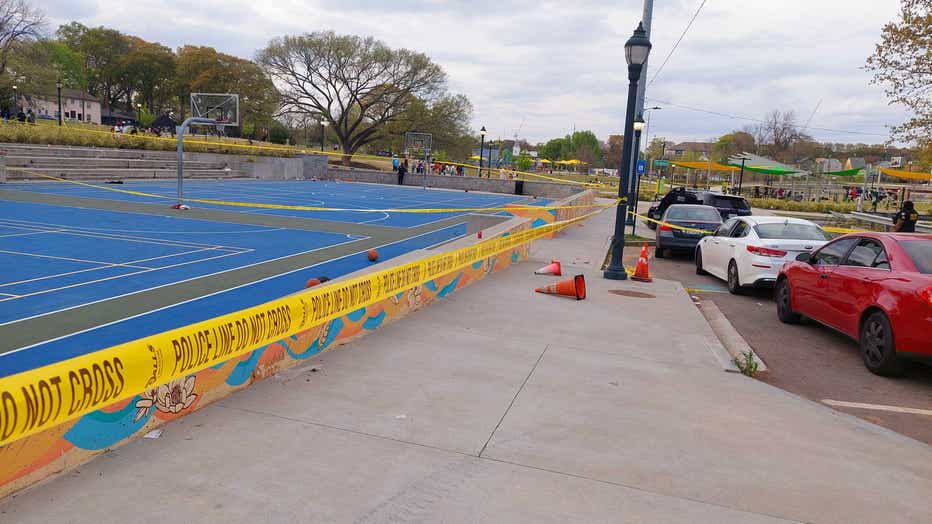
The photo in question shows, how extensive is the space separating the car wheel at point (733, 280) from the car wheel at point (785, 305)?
81.2 inches

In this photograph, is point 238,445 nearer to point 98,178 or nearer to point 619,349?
point 619,349

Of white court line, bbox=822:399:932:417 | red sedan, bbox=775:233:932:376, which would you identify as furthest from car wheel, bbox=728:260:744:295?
white court line, bbox=822:399:932:417

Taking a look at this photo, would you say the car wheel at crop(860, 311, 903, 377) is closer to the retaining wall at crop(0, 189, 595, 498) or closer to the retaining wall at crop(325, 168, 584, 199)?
the retaining wall at crop(0, 189, 595, 498)

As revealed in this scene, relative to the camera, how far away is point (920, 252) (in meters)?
7.38

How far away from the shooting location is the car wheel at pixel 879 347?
696 cm

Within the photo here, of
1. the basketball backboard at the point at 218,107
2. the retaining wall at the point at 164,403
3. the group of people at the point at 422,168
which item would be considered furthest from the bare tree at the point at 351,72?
the retaining wall at the point at 164,403

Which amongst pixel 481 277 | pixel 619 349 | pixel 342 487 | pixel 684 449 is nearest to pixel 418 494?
pixel 342 487

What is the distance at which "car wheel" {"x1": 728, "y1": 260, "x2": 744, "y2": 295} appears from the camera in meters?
12.3

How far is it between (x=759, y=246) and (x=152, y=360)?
1064cm

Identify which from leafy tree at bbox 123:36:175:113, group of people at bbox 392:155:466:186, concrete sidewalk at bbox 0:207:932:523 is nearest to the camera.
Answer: concrete sidewalk at bbox 0:207:932:523

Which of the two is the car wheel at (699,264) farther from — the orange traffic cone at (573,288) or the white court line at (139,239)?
the white court line at (139,239)

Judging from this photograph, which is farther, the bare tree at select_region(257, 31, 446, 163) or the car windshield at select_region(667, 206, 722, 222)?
the bare tree at select_region(257, 31, 446, 163)

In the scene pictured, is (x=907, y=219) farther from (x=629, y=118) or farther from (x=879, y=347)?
(x=879, y=347)

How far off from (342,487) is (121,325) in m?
5.65
